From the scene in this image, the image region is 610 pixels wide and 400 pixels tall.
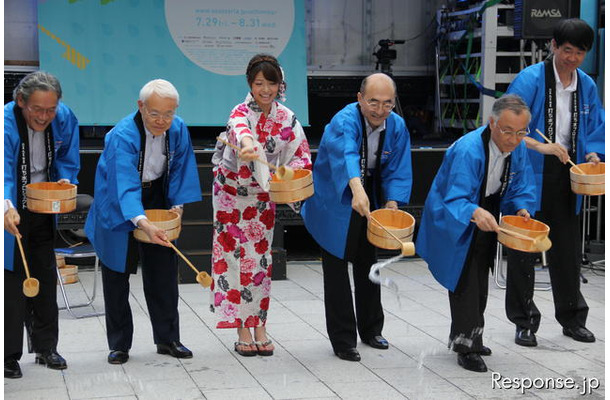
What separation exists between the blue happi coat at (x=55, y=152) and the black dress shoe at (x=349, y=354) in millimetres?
1410

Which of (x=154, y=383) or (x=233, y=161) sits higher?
(x=233, y=161)

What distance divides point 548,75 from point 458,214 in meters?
1.10

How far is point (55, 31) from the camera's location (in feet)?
27.4

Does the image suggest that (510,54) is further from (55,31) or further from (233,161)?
(233,161)

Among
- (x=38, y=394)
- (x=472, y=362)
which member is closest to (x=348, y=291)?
(x=472, y=362)

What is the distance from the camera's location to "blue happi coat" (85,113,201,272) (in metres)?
4.03

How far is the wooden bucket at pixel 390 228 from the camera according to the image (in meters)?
3.88

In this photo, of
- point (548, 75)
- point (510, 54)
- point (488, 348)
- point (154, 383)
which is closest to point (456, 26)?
point (510, 54)

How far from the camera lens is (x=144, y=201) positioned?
4.24 m

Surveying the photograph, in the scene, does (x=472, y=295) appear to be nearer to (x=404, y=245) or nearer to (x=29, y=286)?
(x=404, y=245)

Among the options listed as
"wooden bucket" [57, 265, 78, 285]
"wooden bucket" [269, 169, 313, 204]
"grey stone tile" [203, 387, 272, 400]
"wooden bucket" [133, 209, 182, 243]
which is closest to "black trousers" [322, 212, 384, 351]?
"wooden bucket" [269, 169, 313, 204]

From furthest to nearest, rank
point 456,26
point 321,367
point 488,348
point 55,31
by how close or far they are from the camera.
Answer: point 456,26
point 55,31
point 488,348
point 321,367

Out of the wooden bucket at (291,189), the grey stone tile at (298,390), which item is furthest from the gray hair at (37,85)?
the grey stone tile at (298,390)

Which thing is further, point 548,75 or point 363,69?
point 363,69
